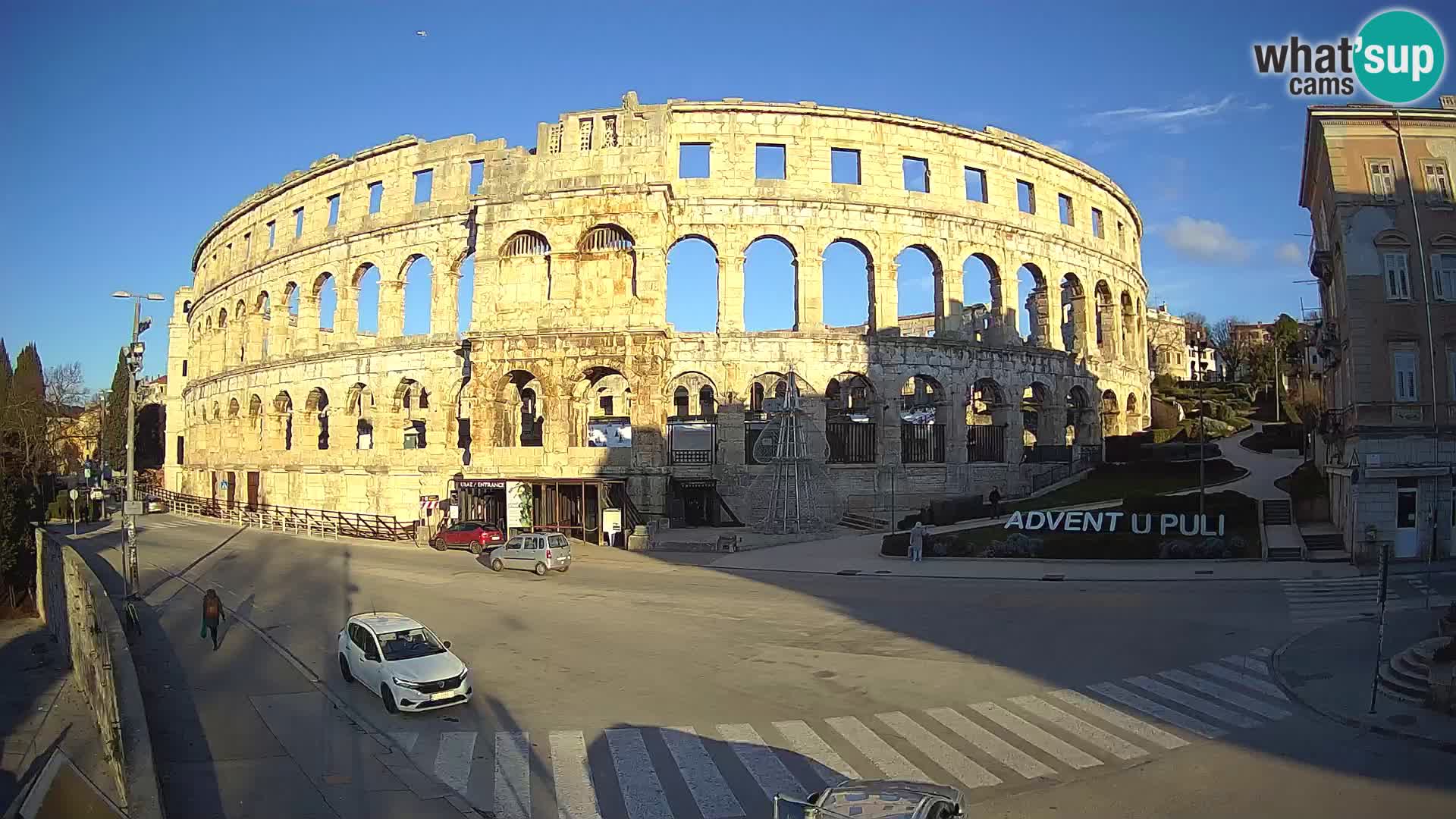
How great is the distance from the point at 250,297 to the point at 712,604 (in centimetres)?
5185

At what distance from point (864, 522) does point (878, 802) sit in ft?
121

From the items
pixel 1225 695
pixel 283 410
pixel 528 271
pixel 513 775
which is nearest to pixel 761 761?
pixel 513 775

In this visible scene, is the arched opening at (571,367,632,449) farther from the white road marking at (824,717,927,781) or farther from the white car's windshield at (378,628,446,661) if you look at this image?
the white road marking at (824,717,927,781)

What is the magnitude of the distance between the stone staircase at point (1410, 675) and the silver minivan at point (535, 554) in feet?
79.2

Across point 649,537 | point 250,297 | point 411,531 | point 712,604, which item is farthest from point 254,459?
point 712,604

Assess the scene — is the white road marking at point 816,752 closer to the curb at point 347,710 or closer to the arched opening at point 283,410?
the curb at point 347,710

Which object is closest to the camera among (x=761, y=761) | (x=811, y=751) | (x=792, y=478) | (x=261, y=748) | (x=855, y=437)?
(x=761, y=761)

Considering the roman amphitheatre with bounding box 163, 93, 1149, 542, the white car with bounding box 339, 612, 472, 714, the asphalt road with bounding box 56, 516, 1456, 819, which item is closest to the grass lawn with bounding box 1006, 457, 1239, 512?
the roman amphitheatre with bounding box 163, 93, 1149, 542

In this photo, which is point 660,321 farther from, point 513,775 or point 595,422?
point 513,775

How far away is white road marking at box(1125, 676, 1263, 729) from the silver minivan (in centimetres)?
2056

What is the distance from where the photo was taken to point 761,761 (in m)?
12.6

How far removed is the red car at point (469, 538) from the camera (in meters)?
38.6

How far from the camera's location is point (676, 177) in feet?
154

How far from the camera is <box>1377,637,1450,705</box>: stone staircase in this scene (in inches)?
586
